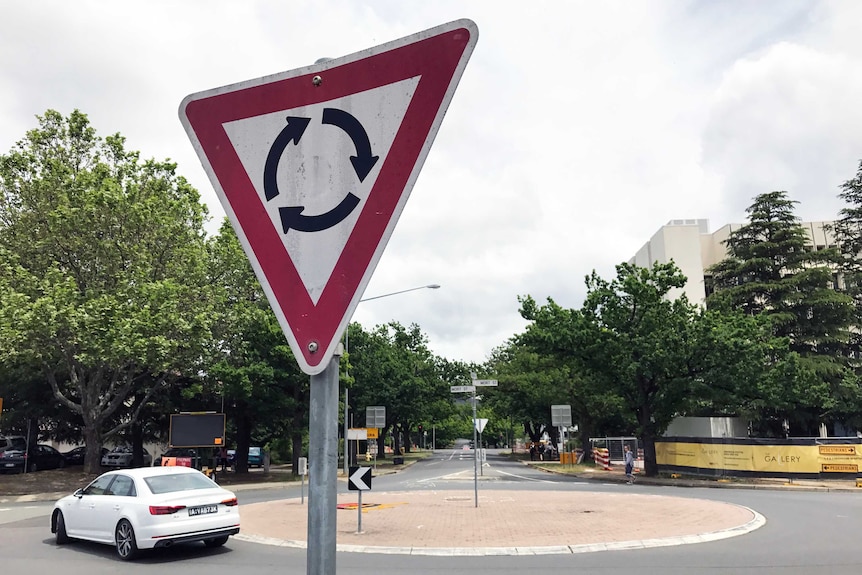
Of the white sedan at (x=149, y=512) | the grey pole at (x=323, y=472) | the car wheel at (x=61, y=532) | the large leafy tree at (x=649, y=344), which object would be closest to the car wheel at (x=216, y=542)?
the white sedan at (x=149, y=512)

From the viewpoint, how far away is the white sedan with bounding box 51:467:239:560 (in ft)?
39.3

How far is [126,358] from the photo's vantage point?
29.7 meters

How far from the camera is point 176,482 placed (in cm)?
1298

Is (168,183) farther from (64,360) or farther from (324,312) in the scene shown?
(324,312)

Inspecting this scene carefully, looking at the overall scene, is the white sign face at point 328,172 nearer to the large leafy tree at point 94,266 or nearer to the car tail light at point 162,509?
the car tail light at point 162,509

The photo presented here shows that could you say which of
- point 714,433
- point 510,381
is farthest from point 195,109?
point 510,381

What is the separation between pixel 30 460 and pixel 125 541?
32867mm

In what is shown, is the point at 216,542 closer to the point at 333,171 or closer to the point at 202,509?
the point at 202,509

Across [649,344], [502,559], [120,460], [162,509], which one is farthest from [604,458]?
[162,509]

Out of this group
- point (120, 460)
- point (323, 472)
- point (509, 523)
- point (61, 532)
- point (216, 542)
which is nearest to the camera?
A: point (323, 472)

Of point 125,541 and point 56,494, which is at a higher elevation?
point 125,541

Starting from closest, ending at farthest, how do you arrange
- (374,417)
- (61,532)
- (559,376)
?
(61,532), (374,417), (559,376)

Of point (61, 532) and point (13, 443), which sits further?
point (13, 443)

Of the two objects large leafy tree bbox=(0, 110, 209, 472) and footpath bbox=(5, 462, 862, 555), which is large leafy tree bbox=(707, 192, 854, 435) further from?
large leafy tree bbox=(0, 110, 209, 472)
